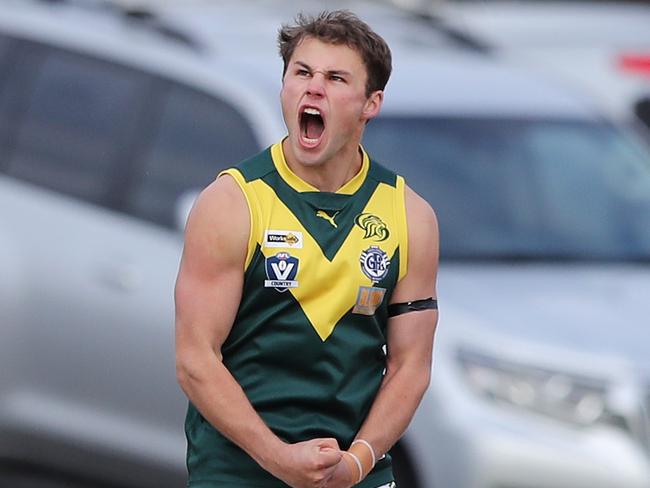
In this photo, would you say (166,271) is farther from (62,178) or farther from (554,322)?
(554,322)

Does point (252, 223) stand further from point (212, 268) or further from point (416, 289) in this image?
point (416, 289)

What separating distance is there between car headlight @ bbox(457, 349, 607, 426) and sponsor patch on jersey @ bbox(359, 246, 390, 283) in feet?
7.68

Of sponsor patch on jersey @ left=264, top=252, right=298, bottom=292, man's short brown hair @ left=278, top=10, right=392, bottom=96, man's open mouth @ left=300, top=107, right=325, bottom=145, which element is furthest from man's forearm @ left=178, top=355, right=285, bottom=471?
man's short brown hair @ left=278, top=10, right=392, bottom=96

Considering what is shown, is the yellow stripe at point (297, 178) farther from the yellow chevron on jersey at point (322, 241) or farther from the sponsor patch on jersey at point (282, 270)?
the sponsor patch on jersey at point (282, 270)

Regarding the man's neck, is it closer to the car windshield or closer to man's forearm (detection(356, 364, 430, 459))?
man's forearm (detection(356, 364, 430, 459))

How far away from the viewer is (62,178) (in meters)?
7.16

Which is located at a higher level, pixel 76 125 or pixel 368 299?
pixel 76 125

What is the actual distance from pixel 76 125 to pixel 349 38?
3803mm

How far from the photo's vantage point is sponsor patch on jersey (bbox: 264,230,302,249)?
3.63 metres

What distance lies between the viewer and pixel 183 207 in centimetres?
633

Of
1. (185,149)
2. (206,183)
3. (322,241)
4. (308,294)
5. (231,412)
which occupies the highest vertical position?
(185,149)

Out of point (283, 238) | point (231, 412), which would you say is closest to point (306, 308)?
point (283, 238)

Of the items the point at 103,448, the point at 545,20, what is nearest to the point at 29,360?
the point at 103,448

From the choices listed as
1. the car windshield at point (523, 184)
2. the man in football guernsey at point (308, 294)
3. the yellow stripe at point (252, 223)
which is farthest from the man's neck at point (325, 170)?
the car windshield at point (523, 184)
